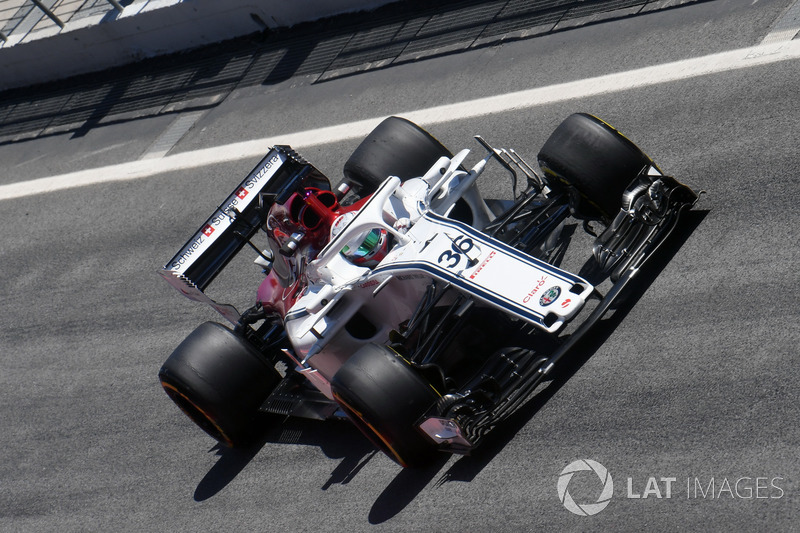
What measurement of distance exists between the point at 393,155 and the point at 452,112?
8.73 ft

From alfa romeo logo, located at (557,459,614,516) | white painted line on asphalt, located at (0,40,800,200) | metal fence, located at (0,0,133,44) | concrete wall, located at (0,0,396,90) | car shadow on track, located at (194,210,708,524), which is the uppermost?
metal fence, located at (0,0,133,44)

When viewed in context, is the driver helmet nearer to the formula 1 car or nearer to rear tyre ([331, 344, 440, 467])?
the formula 1 car

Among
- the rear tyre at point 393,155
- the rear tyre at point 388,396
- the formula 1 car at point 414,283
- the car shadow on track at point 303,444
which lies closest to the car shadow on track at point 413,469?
the car shadow on track at point 303,444

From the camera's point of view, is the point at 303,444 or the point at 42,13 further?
the point at 42,13

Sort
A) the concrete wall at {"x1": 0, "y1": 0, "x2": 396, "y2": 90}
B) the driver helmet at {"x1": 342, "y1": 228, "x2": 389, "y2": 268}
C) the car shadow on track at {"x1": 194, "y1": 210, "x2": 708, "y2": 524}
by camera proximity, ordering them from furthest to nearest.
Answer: the concrete wall at {"x1": 0, "y1": 0, "x2": 396, "y2": 90} < the driver helmet at {"x1": 342, "y1": 228, "x2": 389, "y2": 268} < the car shadow on track at {"x1": 194, "y1": 210, "x2": 708, "y2": 524}

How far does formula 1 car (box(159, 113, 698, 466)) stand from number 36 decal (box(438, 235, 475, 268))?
1 cm

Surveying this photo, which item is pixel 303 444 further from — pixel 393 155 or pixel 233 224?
pixel 393 155

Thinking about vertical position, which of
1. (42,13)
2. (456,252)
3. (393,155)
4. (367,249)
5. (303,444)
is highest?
(42,13)

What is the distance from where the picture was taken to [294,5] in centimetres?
1416

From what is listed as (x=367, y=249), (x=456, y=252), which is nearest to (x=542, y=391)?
(x=456, y=252)

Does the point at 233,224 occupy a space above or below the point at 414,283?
above

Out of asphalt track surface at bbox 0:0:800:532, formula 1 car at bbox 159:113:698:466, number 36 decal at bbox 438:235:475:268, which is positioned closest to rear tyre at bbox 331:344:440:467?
formula 1 car at bbox 159:113:698:466

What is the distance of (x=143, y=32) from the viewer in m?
15.4

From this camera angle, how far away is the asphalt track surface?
674cm
